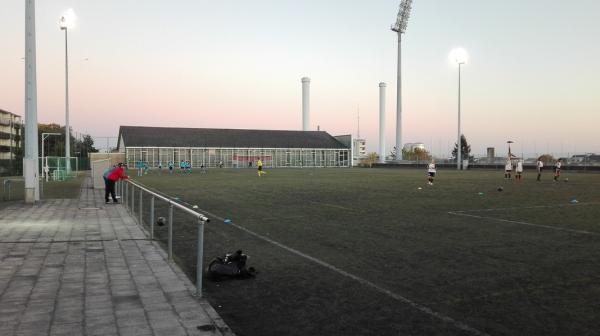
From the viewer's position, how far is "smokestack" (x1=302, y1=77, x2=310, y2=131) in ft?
302

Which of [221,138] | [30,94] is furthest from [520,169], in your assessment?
[221,138]

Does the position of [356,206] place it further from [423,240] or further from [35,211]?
[35,211]

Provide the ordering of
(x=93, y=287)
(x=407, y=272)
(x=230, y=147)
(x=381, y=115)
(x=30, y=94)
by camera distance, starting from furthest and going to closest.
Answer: (x=381, y=115) < (x=230, y=147) < (x=30, y=94) < (x=407, y=272) < (x=93, y=287)

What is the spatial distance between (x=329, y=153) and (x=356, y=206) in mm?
65129

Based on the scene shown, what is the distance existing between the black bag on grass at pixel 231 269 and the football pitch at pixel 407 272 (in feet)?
0.38

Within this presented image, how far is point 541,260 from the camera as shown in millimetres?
7039

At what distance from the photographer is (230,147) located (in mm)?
72688

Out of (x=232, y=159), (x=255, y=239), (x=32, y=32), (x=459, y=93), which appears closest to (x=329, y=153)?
(x=232, y=159)

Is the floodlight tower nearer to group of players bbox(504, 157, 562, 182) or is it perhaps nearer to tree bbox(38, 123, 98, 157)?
group of players bbox(504, 157, 562, 182)

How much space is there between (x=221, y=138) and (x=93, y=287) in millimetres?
70994

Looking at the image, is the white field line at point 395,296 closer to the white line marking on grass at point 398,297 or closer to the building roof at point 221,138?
the white line marking on grass at point 398,297

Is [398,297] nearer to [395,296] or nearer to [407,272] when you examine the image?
[395,296]

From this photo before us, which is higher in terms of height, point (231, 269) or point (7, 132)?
point (7, 132)

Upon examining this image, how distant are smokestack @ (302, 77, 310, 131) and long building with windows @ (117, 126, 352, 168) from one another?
6.94 m
